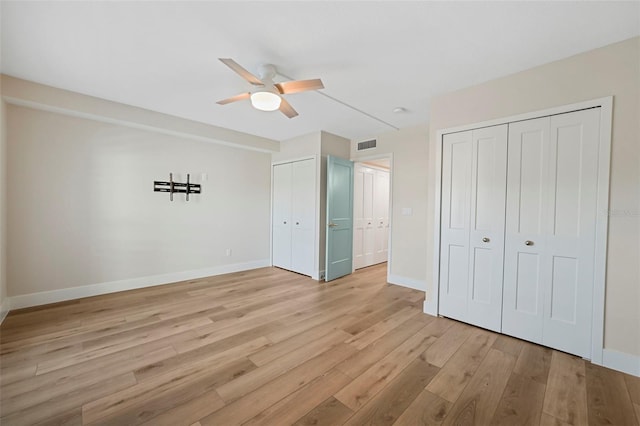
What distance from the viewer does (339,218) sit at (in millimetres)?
4672

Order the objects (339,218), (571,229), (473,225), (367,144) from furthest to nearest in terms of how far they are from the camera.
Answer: (367,144)
(339,218)
(473,225)
(571,229)

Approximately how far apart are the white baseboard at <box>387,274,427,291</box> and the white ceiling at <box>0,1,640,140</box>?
2.81 metres

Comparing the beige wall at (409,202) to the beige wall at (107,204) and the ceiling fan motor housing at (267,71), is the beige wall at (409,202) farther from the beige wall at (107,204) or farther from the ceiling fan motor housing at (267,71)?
the beige wall at (107,204)

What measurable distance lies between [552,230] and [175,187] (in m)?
5.11

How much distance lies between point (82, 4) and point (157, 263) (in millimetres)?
3453

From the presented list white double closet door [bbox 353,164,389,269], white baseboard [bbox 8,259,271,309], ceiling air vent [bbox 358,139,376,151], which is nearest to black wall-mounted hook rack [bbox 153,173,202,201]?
white baseboard [bbox 8,259,271,309]

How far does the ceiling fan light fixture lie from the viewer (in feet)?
7.56

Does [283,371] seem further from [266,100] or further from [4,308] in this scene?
[4,308]

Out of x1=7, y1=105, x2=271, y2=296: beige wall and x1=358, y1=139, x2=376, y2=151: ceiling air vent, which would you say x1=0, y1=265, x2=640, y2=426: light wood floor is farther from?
x1=358, y1=139, x2=376, y2=151: ceiling air vent

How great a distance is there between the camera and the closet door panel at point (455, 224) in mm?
2840

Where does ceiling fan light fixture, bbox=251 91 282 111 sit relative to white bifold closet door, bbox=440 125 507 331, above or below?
above

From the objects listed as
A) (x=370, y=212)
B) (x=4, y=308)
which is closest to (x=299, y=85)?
(x=370, y=212)

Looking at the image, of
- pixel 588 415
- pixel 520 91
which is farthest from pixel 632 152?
pixel 588 415

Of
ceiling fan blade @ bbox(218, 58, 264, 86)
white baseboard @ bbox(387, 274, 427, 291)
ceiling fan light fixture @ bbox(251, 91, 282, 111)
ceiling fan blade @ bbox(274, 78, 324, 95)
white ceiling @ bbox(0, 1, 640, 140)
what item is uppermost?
white ceiling @ bbox(0, 1, 640, 140)
